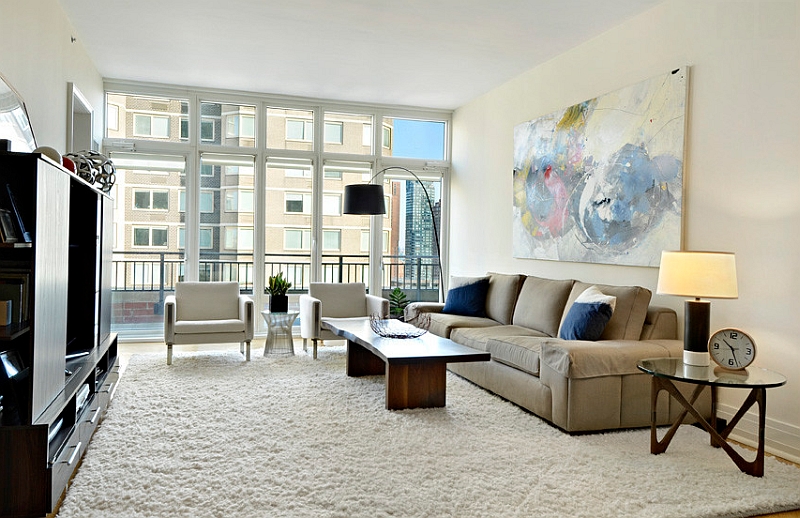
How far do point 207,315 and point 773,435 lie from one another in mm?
A: 4832

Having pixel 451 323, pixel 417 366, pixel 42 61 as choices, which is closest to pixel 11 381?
pixel 417 366

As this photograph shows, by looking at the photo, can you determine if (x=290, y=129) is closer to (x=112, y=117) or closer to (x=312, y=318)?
(x=112, y=117)

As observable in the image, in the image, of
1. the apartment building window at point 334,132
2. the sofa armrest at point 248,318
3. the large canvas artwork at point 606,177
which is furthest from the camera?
the apartment building window at point 334,132

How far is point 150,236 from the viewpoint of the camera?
283 inches

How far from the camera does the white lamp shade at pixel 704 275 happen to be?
3316 mm

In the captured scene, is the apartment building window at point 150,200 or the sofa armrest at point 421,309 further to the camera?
the apartment building window at point 150,200

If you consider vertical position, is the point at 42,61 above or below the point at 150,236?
above

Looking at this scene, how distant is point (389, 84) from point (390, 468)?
475cm

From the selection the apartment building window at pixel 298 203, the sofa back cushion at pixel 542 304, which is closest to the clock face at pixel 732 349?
the sofa back cushion at pixel 542 304

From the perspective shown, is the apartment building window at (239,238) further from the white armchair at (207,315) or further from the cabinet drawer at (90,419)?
the cabinet drawer at (90,419)

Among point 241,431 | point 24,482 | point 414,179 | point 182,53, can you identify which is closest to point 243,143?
point 182,53

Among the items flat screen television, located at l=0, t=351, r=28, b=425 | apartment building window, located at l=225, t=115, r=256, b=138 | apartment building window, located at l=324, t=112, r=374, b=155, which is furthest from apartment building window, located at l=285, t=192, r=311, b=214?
flat screen television, located at l=0, t=351, r=28, b=425

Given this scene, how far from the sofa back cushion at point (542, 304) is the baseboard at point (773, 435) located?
4.84 ft

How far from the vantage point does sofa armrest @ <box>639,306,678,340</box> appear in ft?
14.1
